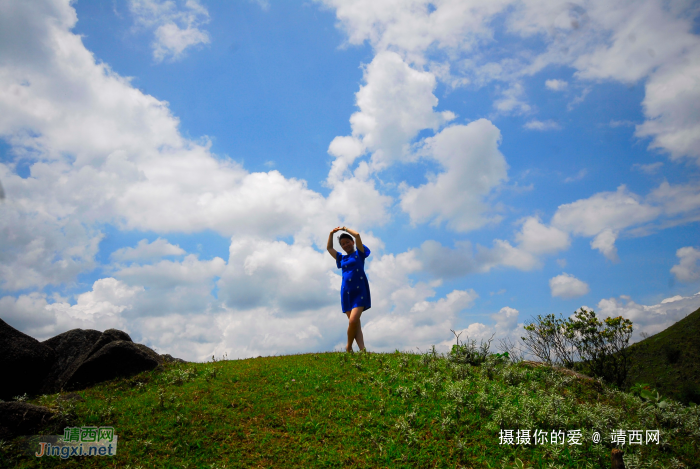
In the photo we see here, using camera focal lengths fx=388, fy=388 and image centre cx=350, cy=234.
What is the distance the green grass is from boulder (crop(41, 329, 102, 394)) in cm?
160

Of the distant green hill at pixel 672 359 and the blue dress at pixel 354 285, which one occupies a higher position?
the blue dress at pixel 354 285

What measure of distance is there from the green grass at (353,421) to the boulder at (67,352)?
1.60 m

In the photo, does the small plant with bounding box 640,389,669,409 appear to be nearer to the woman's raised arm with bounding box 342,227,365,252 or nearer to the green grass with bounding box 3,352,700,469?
the green grass with bounding box 3,352,700,469

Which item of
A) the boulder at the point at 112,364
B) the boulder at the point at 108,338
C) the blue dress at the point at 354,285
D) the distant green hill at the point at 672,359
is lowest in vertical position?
the distant green hill at the point at 672,359

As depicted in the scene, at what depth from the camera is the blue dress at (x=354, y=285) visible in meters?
12.9

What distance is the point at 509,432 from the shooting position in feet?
24.1

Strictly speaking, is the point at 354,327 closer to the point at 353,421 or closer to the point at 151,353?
the point at 353,421

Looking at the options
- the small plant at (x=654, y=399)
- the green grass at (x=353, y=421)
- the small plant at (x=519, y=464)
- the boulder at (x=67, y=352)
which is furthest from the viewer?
the boulder at (x=67, y=352)

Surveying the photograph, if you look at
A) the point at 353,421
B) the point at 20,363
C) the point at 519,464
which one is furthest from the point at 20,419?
the point at 519,464

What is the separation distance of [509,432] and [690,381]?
36656mm

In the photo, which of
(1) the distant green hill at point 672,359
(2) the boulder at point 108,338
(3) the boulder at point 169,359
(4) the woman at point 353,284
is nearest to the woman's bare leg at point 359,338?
(4) the woman at point 353,284

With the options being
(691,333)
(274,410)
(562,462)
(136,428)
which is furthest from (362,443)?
(691,333)

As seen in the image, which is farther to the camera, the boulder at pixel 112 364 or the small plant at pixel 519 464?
the boulder at pixel 112 364

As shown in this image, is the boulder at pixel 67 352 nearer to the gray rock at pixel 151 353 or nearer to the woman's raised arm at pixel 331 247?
the gray rock at pixel 151 353
